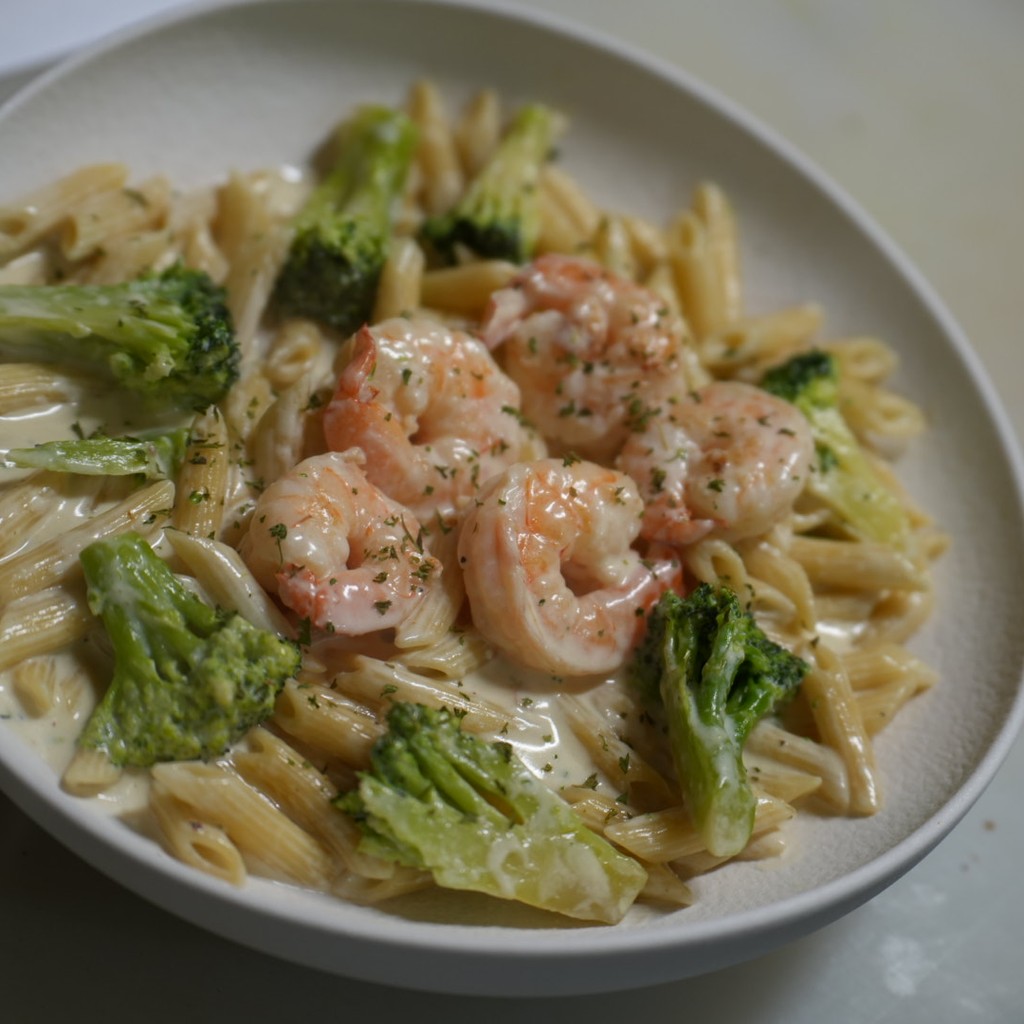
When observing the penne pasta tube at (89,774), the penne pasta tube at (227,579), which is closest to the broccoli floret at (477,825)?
the penne pasta tube at (227,579)

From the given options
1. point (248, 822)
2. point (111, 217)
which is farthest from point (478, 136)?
point (248, 822)

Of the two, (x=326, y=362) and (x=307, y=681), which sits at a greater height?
(x=326, y=362)

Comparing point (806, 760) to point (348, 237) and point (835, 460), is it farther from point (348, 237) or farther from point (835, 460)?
point (348, 237)

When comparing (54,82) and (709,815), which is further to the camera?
(54,82)

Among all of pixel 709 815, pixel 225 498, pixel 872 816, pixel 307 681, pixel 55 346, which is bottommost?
pixel 872 816

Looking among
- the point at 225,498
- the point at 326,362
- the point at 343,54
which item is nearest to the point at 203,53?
the point at 343,54

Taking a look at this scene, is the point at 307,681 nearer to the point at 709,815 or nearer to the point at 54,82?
the point at 709,815

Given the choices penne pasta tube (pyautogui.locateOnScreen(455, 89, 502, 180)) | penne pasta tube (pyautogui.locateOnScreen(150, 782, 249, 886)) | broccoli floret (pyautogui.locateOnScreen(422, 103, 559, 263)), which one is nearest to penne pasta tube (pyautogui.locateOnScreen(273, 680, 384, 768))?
penne pasta tube (pyautogui.locateOnScreen(150, 782, 249, 886))
